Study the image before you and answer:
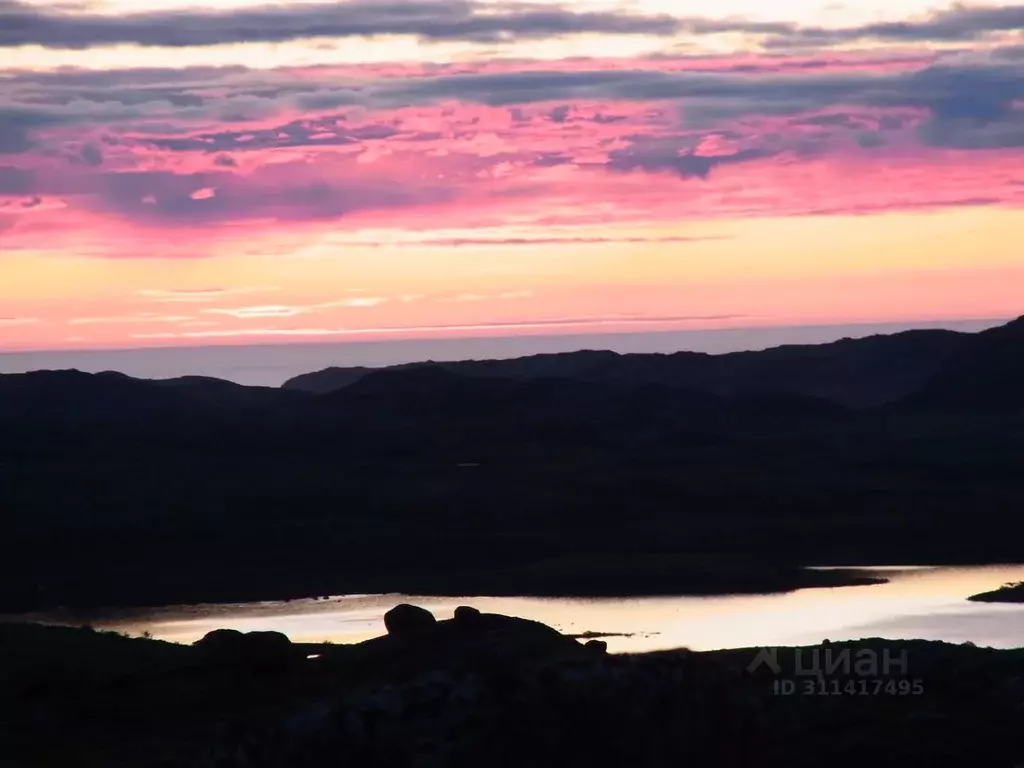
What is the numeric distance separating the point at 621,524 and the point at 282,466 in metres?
30.7

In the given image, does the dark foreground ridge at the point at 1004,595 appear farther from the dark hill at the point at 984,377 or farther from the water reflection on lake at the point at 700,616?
the dark hill at the point at 984,377

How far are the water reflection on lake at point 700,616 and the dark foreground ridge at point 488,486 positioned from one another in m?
3.90

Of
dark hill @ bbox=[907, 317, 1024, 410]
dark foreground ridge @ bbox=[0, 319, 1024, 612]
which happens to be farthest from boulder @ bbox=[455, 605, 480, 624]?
dark hill @ bbox=[907, 317, 1024, 410]

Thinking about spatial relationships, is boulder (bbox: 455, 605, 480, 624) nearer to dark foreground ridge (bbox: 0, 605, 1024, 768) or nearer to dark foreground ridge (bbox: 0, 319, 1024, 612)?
dark foreground ridge (bbox: 0, 605, 1024, 768)

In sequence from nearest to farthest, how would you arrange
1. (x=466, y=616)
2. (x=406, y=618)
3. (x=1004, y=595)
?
(x=466, y=616)
(x=406, y=618)
(x=1004, y=595)

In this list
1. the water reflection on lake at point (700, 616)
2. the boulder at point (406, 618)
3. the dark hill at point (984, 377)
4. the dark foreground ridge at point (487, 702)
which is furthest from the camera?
the dark hill at point (984, 377)

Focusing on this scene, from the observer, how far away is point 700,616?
63.8m

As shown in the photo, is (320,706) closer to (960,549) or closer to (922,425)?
(960,549)

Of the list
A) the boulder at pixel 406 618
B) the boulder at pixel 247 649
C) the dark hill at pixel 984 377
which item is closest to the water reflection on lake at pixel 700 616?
the boulder at pixel 406 618

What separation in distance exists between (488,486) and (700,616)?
170 feet

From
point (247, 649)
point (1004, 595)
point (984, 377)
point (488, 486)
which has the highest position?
point (984, 377)

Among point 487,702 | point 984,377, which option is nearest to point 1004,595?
point 487,702

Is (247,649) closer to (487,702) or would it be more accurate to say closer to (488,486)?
(487,702)

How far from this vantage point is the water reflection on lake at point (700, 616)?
56.7 meters
